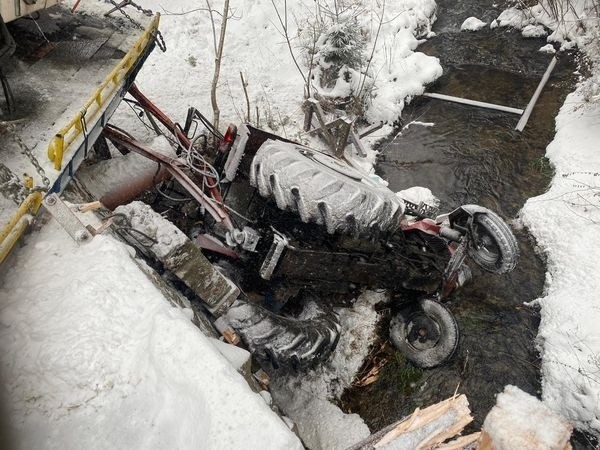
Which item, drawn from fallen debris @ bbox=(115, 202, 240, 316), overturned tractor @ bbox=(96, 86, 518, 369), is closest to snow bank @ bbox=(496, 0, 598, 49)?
overturned tractor @ bbox=(96, 86, 518, 369)

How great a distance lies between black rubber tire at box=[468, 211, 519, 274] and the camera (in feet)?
13.9

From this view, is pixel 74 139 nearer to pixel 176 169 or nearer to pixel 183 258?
pixel 176 169

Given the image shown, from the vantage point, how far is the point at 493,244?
441cm

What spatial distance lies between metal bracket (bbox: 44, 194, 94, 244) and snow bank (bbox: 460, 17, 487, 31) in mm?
10602

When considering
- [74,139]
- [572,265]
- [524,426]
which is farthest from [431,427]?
[572,265]

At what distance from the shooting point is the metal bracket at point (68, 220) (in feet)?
9.09

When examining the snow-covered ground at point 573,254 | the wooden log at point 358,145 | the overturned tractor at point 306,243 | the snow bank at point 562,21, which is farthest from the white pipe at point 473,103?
the overturned tractor at point 306,243

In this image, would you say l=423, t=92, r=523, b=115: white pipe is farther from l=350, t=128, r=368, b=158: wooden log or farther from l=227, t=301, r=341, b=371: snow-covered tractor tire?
l=227, t=301, r=341, b=371: snow-covered tractor tire

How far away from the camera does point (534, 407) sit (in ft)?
4.70

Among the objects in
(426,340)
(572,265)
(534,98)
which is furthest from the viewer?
(534,98)

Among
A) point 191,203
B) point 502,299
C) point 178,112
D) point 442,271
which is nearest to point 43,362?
point 191,203

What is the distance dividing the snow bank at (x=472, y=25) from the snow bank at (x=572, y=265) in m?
3.84

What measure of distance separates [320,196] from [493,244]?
2.16m

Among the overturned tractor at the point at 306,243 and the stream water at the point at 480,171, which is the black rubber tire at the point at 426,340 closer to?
the overturned tractor at the point at 306,243
